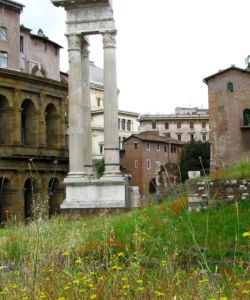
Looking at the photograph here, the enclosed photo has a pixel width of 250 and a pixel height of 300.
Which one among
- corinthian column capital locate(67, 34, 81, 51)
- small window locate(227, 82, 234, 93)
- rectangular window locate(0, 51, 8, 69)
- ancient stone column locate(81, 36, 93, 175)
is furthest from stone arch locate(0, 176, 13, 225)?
small window locate(227, 82, 234, 93)

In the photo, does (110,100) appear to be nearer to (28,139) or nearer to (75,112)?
(75,112)

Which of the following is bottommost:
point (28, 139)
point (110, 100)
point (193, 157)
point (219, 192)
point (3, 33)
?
point (219, 192)

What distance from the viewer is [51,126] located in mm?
42094

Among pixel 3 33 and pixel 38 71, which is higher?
pixel 3 33

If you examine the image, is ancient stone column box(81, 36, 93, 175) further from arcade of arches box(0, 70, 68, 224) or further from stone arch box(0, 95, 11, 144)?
stone arch box(0, 95, 11, 144)

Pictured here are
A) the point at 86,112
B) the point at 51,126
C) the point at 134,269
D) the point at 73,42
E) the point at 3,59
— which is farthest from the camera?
the point at 51,126

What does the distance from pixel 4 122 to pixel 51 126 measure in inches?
203

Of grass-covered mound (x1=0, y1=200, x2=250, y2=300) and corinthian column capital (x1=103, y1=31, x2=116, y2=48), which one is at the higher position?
corinthian column capital (x1=103, y1=31, x2=116, y2=48)

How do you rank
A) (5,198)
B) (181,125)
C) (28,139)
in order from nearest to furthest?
(5,198), (28,139), (181,125)

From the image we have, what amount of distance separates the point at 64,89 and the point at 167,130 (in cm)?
5478

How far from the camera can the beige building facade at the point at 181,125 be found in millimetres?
95812

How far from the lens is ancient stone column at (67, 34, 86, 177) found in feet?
82.0

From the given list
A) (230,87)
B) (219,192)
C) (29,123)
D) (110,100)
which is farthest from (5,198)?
(219,192)

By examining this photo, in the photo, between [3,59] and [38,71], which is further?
[38,71]
